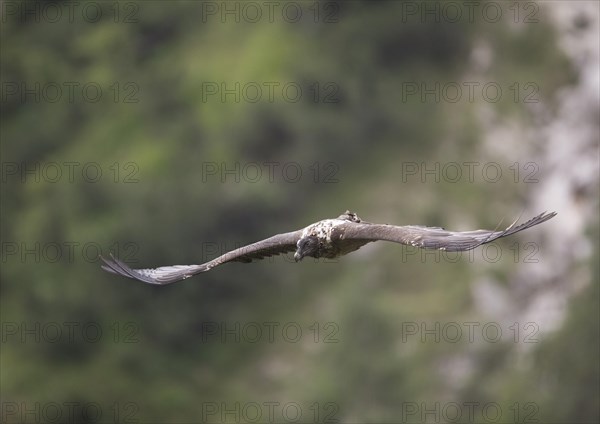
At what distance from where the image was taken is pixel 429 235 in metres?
13.7

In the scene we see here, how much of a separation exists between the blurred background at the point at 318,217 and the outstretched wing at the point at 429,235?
64.7 ft

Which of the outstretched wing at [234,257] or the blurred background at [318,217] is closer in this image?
the outstretched wing at [234,257]

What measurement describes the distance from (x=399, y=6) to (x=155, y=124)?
452 inches

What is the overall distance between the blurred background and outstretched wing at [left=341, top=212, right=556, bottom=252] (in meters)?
19.7

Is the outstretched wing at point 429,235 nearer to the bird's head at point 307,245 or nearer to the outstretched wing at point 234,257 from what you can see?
the bird's head at point 307,245

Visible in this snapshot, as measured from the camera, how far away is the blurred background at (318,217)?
35625mm

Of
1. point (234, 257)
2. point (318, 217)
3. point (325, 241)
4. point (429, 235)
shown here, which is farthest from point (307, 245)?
point (318, 217)

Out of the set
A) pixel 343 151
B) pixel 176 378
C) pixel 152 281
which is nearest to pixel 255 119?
pixel 343 151

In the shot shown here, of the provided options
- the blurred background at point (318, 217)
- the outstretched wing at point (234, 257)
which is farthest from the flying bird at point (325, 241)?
the blurred background at point (318, 217)

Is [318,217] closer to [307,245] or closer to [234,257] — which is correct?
[234,257]

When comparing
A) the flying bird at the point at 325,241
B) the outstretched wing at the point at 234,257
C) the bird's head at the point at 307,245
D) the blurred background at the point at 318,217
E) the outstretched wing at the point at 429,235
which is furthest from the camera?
the blurred background at the point at 318,217

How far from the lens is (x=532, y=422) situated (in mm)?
32625

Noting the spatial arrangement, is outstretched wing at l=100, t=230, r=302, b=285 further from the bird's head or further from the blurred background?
the blurred background

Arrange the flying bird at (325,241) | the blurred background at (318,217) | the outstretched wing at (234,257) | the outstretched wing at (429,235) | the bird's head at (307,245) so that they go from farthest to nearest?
the blurred background at (318,217)
the outstretched wing at (234,257)
the bird's head at (307,245)
the flying bird at (325,241)
the outstretched wing at (429,235)
